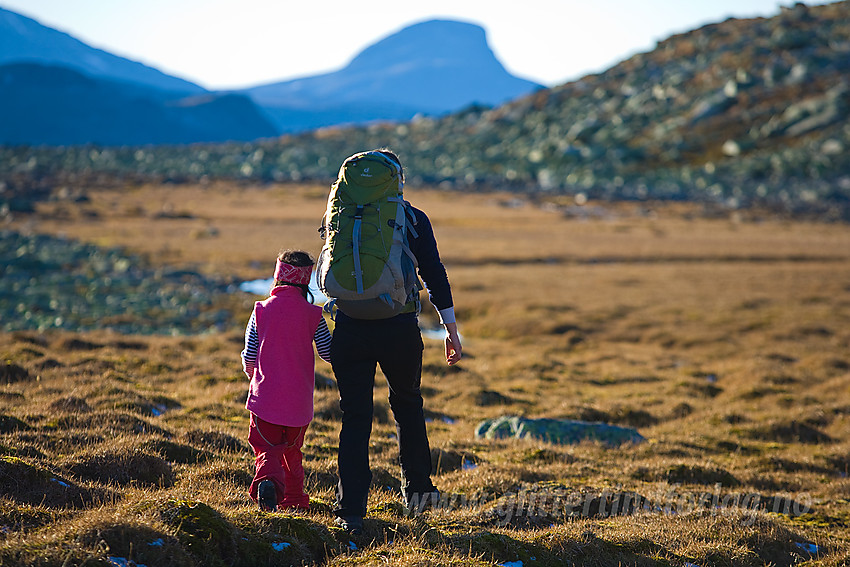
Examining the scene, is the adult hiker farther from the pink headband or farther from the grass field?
the grass field

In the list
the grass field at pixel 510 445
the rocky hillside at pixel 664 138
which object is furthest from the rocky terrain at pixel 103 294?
the rocky hillside at pixel 664 138

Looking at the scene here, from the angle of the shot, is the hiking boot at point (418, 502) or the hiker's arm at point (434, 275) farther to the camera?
the hiking boot at point (418, 502)

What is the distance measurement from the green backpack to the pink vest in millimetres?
482

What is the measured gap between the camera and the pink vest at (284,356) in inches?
232

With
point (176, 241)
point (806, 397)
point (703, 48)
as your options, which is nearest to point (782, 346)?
point (806, 397)

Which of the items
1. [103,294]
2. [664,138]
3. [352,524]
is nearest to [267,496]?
[352,524]

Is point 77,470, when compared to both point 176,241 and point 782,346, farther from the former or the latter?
point 176,241

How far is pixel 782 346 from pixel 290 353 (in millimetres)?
20450

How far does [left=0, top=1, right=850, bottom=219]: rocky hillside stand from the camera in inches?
3647

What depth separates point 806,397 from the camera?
1493 centimetres

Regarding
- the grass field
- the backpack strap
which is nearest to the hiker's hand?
the backpack strap

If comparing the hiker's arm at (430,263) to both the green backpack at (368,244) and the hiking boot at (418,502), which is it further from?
the hiking boot at (418,502)

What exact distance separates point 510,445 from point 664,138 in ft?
387

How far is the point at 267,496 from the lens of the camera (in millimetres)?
5836
